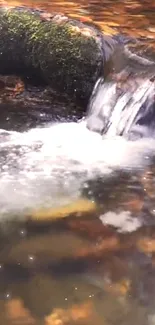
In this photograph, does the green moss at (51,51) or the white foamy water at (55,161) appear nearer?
the white foamy water at (55,161)

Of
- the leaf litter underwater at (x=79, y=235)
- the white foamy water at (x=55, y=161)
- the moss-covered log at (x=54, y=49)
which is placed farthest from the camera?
the moss-covered log at (x=54, y=49)

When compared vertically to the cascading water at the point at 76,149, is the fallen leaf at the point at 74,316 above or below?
above

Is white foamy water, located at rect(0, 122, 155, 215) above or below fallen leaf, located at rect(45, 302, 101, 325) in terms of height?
below

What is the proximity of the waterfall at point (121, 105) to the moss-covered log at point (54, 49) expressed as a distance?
188 mm

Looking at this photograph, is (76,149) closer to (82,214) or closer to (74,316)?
(82,214)

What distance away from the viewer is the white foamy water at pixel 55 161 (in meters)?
3.26

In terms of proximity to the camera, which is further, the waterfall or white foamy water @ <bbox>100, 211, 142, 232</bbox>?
the waterfall

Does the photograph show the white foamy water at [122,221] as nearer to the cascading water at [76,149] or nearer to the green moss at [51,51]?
the cascading water at [76,149]

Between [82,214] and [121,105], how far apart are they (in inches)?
57.3

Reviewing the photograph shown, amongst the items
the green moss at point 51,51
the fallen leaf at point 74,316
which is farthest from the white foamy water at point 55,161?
the fallen leaf at point 74,316

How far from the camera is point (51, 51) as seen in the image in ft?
16.1

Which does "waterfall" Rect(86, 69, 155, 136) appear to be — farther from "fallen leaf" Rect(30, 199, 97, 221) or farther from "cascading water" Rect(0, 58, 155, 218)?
"fallen leaf" Rect(30, 199, 97, 221)

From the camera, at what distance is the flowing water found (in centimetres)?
240

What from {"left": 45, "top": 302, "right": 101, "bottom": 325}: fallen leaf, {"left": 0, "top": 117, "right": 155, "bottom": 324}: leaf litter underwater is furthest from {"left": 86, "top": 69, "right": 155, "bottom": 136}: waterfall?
{"left": 45, "top": 302, "right": 101, "bottom": 325}: fallen leaf
